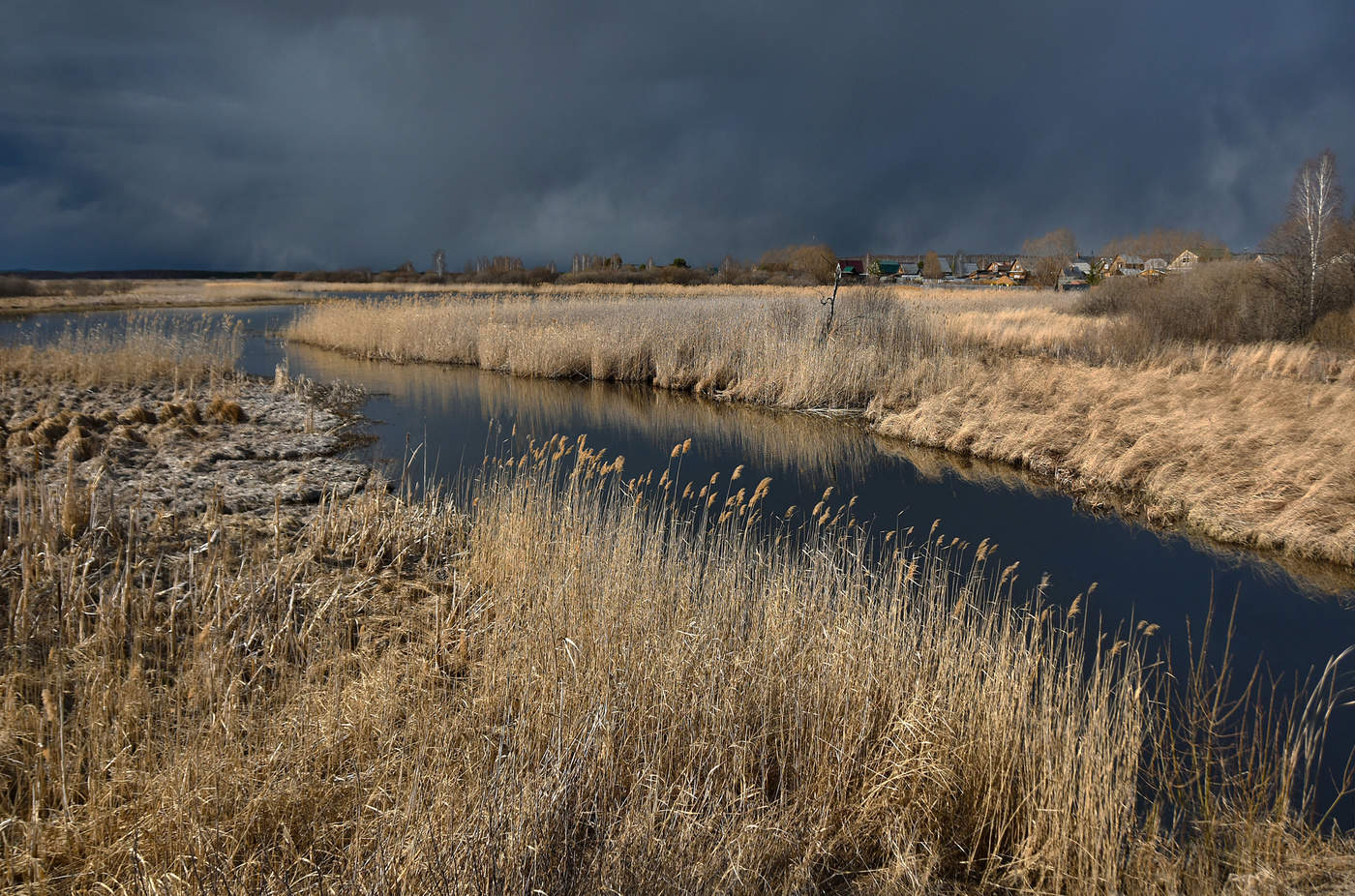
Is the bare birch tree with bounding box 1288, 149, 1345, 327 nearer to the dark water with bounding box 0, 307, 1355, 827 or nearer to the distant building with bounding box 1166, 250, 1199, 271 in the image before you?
the distant building with bounding box 1166, 250, 1199, 271

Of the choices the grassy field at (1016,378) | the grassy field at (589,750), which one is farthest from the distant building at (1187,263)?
the grassy field at (589,750)

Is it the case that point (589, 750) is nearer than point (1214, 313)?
Yes

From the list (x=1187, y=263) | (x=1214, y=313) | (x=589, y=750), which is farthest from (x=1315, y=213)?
(x=589, y=750)

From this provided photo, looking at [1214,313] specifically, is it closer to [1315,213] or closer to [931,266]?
[1315,213]

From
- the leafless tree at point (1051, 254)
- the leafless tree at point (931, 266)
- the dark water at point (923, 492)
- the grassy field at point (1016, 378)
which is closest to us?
the dark water at point (923, 492)

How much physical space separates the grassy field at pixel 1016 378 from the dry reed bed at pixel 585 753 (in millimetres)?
4818

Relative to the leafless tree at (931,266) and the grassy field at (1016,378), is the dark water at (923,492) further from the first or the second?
the leafless tree at (931,266)

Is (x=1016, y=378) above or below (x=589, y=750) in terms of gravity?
above

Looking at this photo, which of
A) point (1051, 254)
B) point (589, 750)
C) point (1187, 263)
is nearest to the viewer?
point (589, 750)

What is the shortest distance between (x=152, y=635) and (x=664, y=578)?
9.80 feet

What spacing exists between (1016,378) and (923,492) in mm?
5188

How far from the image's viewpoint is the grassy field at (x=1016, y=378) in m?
8.67

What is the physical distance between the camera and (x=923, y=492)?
1014cm

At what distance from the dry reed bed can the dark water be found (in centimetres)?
152
